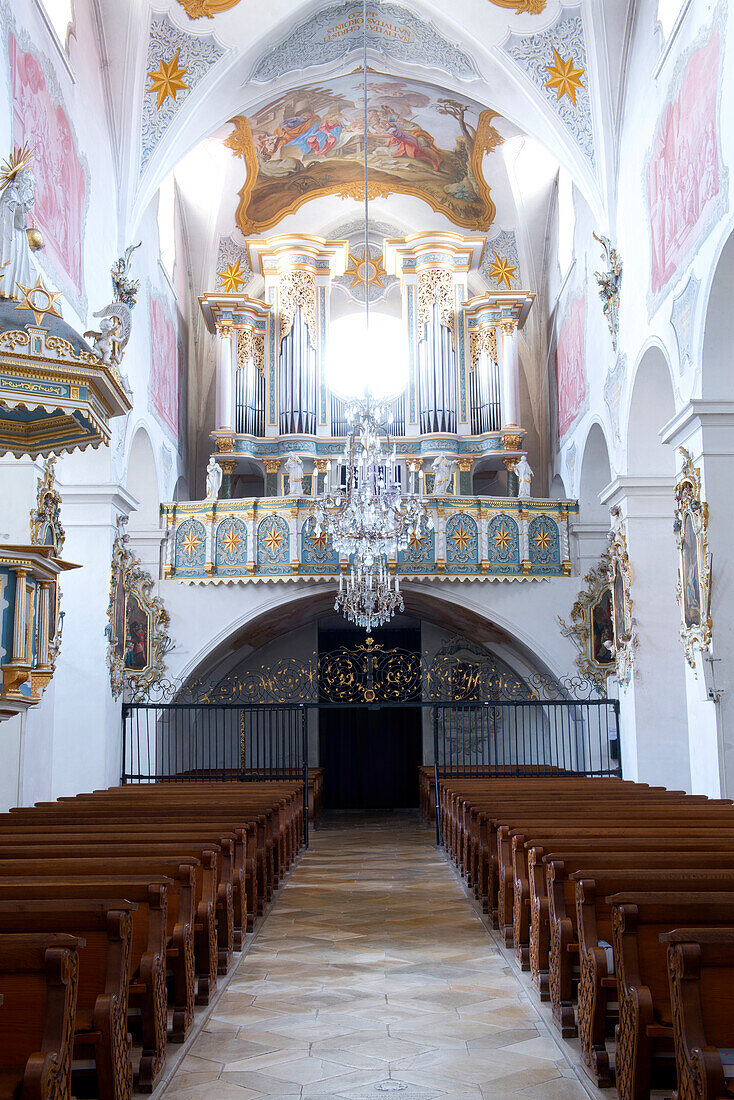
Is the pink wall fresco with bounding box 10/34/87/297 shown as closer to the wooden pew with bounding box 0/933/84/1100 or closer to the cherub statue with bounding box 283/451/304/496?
the cherub statue with bounding box 283/451/304/496

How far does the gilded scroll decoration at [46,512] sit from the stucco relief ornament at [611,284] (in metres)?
7.64

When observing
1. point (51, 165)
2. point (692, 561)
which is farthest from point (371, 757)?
point (51, 165)

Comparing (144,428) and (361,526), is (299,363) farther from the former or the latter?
(361,526)

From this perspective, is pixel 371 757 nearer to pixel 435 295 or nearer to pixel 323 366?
pixel 323 366

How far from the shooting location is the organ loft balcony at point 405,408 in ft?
55.5

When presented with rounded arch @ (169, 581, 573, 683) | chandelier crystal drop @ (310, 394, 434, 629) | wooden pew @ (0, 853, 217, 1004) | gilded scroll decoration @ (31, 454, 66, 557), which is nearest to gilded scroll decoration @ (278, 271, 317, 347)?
rounded arch @ (169, 581, 573, 683)

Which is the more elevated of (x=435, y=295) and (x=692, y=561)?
(x=435, y=295)

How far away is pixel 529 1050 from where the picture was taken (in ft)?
16.2

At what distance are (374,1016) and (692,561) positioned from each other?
6463 millimetres

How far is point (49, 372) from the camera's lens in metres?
6.85

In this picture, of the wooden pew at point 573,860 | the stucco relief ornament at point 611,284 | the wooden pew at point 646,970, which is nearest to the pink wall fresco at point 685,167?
the stucco relief ornament at point 611,284

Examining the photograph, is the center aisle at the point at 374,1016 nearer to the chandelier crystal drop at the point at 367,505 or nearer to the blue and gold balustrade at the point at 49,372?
the blue and gold balustrade at the point at 49,372

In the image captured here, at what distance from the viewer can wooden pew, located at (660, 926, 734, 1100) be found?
336cm

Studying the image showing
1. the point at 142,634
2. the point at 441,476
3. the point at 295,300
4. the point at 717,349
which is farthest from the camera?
the point at 295,300
